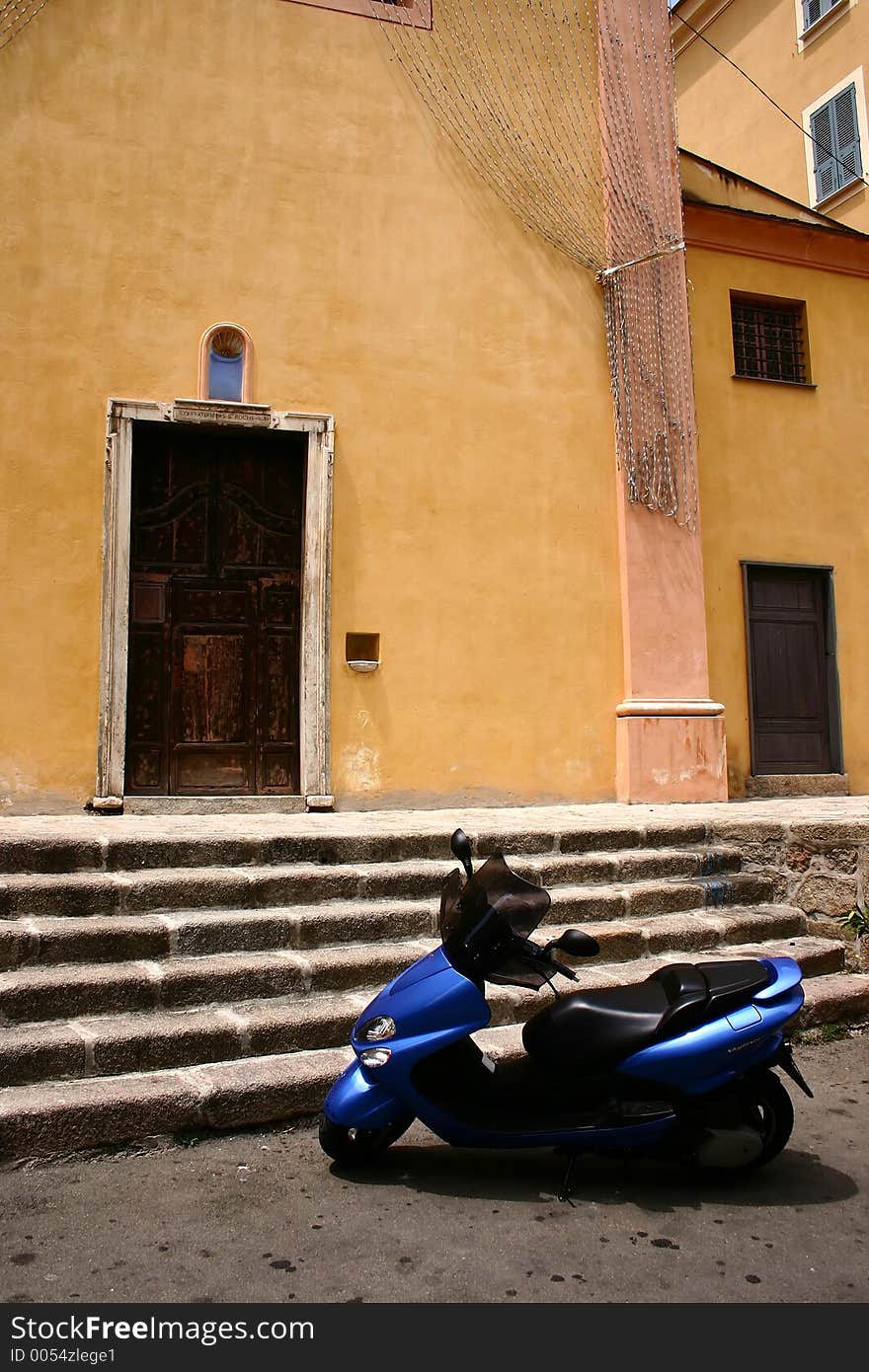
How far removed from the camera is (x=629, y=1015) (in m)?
3.34


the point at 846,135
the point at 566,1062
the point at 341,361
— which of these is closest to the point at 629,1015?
the point at 566,1062

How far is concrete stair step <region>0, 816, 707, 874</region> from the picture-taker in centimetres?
538

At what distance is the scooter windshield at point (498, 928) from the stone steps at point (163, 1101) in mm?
1048

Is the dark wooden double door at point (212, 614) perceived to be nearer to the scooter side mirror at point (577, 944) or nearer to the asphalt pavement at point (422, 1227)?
the asphalt pavement at point (422, 1227)

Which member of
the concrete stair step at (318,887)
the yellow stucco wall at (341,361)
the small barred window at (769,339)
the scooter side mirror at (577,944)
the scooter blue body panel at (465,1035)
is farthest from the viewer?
the small barred window at (769,339)

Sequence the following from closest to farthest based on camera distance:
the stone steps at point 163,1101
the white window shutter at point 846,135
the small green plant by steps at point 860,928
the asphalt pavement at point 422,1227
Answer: the asphalt pavement at point 422,1227 < the stone steps at point 163,1101 < the small green plant by steps at point 860,928 < the white window shutter at point 846,135

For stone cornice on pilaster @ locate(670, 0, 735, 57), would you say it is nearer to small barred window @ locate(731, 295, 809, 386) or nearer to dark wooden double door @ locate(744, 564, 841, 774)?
small barred window @ locate(731, 295, 809, 386)

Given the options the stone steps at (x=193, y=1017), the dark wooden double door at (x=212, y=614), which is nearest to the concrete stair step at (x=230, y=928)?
the stone steps at (x=193, y=1017)

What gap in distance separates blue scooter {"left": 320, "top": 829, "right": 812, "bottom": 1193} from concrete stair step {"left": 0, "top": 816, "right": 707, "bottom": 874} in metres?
2.42

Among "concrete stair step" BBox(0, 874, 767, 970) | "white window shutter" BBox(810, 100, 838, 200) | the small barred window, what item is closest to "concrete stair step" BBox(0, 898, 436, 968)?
"concrete stair step" BBox(0, 874, 767, 970)

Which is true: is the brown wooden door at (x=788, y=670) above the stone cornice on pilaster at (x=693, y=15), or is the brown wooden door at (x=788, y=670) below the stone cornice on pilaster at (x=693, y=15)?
below

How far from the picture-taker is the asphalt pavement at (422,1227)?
2.69m

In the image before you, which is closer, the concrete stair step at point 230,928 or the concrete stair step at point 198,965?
the concrete stair step at point 198,965
